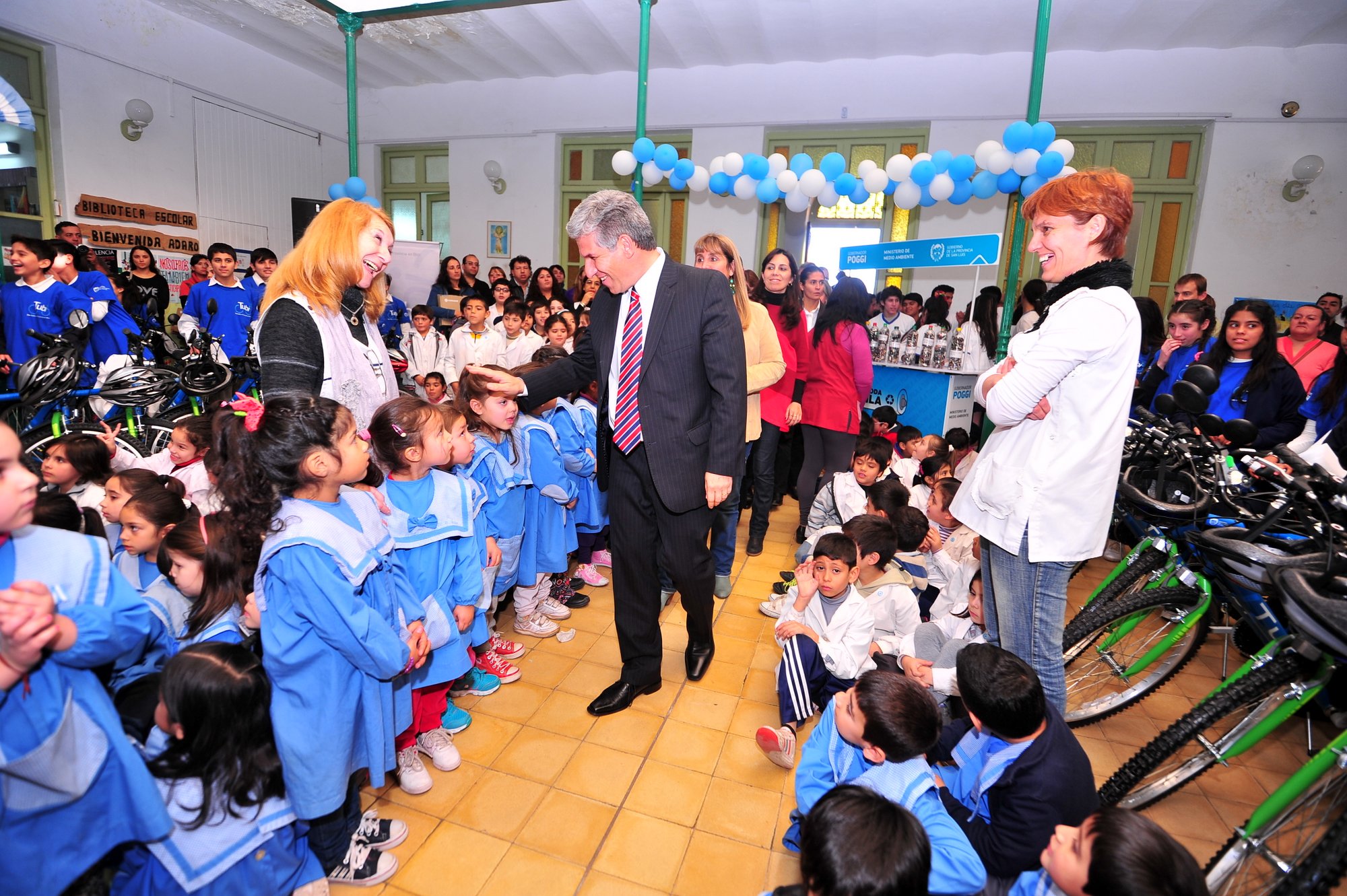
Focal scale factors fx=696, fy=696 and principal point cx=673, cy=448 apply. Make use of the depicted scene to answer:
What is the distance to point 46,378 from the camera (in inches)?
147

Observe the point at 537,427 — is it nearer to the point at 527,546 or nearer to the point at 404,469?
the point at 527,546

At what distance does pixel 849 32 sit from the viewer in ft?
24.1

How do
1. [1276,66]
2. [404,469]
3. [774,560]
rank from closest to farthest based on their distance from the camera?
[404,469] < [774,560] < [1276,66]

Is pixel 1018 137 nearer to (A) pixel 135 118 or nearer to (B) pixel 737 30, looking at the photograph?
(B) pixel 737 30

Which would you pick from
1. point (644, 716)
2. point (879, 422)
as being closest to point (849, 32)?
point (879, 422)

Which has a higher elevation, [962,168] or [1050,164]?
[962,168]

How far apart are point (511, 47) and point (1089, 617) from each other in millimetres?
8880

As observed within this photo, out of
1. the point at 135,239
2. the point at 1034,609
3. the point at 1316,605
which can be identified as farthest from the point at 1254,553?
the point at 135,239

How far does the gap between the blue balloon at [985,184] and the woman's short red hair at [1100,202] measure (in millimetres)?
4913

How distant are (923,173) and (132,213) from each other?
27.6 ft

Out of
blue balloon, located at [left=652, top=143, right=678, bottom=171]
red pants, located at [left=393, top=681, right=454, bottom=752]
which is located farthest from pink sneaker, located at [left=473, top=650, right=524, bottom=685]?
blue balloon, located at [left=652, top=143, right=678, bottom=171]

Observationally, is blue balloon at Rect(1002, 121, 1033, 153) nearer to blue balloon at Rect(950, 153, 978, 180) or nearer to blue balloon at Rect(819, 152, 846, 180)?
blue balloon at Rect(950, 153, 978, 180)

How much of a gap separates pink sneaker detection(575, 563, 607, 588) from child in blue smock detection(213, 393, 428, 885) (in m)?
1.80

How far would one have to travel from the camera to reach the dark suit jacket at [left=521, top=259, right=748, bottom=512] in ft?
7.20
